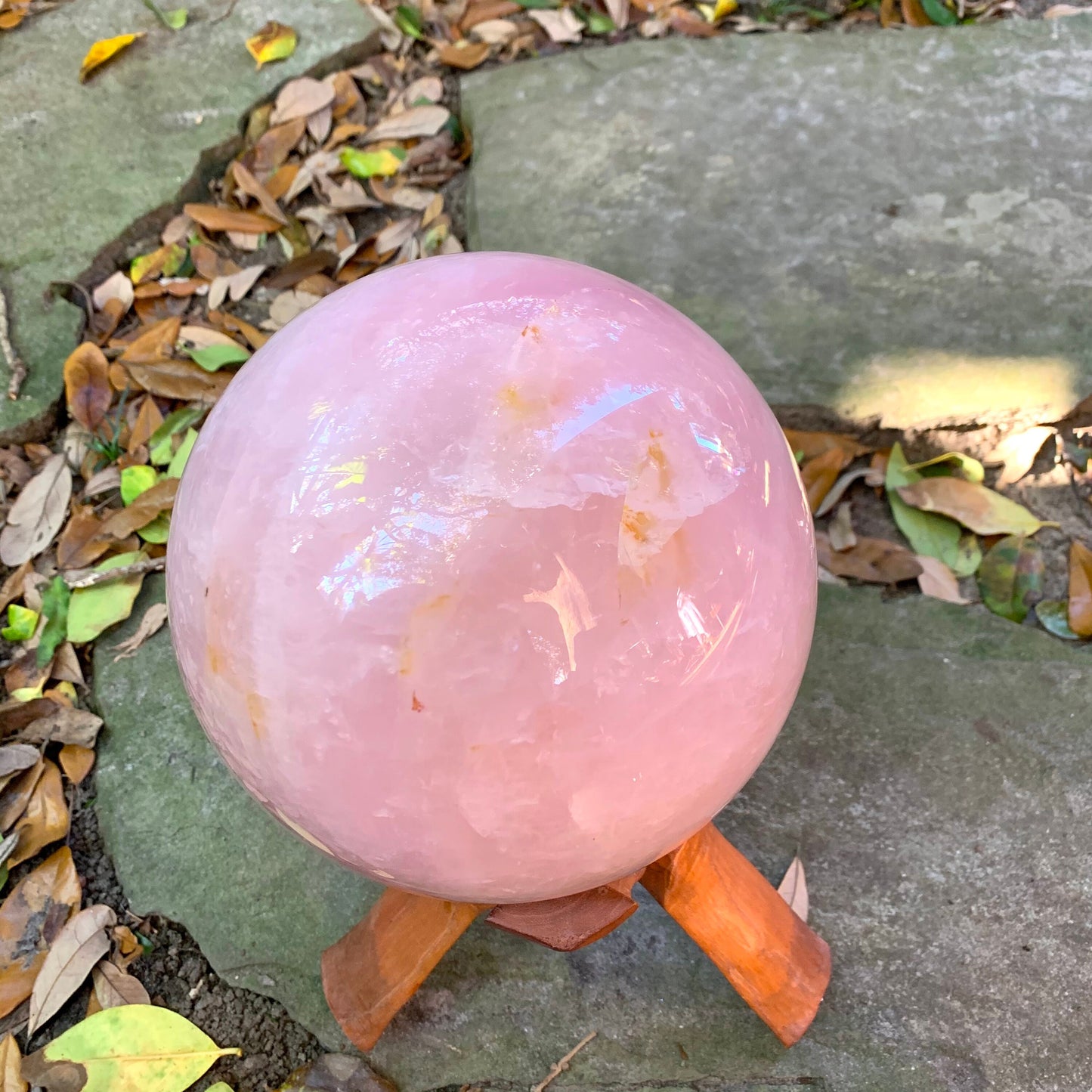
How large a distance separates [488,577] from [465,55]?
76.2 inches

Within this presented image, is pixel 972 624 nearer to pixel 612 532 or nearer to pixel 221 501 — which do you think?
pixel 612 532

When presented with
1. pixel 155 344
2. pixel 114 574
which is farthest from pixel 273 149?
pixel 114 574

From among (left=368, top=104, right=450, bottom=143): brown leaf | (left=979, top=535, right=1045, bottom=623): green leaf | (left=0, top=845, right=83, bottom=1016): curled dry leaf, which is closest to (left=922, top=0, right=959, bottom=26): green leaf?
(left=368, top=104, right=450, bottom=143): brown leaf

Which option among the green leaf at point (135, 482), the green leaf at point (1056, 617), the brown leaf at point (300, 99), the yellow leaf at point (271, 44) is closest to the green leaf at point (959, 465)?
the green leaf at point (1056, 617)

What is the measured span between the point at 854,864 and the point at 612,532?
76 centimetres

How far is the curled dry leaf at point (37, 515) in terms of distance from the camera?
1566 millimetres

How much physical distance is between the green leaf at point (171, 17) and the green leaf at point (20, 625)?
1.47 metres

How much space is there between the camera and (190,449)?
140cm

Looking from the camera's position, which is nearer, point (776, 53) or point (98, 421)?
point (98, 421)

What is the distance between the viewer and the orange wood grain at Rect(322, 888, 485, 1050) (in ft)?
3.40

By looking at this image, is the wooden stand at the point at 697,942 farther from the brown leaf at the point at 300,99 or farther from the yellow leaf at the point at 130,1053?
the brown leaf at the point at 300,99

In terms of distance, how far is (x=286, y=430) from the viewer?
713 mm

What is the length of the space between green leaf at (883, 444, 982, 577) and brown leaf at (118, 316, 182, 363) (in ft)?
4.29

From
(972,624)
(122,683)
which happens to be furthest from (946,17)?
(122,683)
